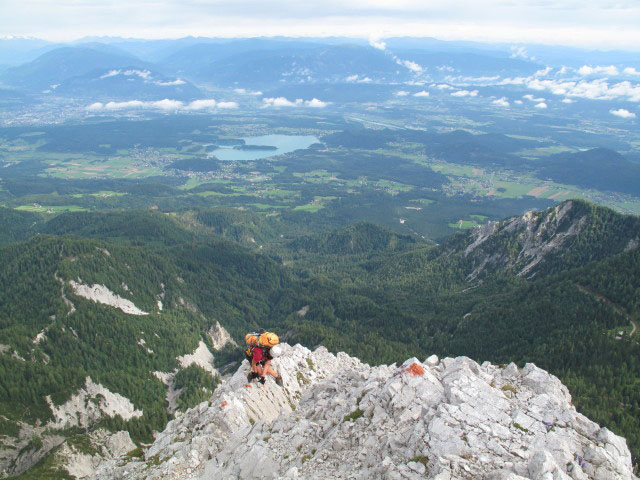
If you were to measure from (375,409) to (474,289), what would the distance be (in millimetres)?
166731

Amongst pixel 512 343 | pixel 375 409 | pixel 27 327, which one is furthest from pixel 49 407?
pixel 512 343

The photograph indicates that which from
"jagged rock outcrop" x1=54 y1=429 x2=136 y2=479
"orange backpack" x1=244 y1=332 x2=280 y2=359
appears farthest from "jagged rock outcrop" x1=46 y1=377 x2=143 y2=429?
"orange backpack" x1=244 y1=332 x2=280 y2=359

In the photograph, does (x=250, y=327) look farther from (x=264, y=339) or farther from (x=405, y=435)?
(x=405, y=435)

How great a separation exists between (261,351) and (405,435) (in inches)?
755

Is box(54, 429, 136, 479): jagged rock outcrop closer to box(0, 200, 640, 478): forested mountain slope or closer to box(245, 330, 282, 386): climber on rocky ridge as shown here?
box(0, 200, 640, 478): forested mountain slope

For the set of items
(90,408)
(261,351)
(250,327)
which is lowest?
(250,327)

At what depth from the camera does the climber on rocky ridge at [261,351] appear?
44.8 metres

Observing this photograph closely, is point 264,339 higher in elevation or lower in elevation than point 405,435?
higher

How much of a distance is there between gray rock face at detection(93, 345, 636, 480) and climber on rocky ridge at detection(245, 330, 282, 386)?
4320 millimetres

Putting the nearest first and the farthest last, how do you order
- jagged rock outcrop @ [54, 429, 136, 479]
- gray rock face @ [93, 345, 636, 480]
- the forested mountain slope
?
1. gray rock face @ [93, 345, 636, 480]
2. jagged rock outcrop @ [54, 429, 136, 479]
3. the forested mountain slope

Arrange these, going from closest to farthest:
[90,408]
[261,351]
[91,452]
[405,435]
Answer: [405,435], [261,351], [91,452], [90,408]

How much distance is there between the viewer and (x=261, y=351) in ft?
165

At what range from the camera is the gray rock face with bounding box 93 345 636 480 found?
107 ft

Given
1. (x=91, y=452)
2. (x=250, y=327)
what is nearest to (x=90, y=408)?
(x=91, y=452)
